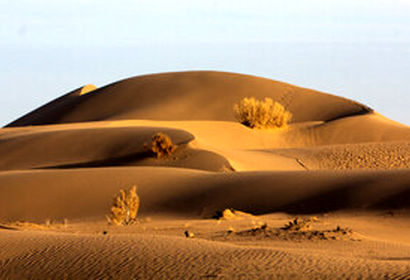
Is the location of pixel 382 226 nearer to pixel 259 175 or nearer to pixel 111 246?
pixel 259 175

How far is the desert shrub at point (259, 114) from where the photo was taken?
53.8 m

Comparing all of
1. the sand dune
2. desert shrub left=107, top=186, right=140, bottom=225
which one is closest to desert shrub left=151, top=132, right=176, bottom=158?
desert shrub left=107, top=186, right=140, bottom=225

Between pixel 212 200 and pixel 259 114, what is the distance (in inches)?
1177

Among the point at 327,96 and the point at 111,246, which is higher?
the point at 327,96

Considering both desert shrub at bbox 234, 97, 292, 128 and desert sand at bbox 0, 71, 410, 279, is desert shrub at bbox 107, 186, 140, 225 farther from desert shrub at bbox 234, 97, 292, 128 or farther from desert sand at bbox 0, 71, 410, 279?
desert shrub at bbox 234, 97, 292, 128

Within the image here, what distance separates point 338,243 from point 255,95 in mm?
51253

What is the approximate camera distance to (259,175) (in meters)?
27.1

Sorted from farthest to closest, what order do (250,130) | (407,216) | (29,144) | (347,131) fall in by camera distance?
1. (347,131)
2. (250,130)
3. (29,144)
4. (407,216)

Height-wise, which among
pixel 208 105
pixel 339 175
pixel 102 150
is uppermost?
pixel 208 105

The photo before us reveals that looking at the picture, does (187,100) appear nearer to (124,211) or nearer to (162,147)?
(162,147)

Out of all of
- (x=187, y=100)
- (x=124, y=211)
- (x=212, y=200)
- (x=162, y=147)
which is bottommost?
(x=124, y=211)

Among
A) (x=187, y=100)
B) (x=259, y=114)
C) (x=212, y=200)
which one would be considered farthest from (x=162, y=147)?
(x=187, y=100)

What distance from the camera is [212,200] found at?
24.8 metres

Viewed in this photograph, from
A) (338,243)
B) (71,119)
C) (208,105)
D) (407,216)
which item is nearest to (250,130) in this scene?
(208,105)
